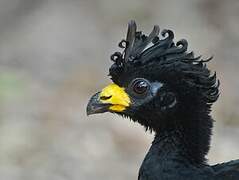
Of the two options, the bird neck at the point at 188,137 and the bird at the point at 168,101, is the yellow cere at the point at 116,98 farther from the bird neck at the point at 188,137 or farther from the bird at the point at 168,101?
the bird neck at the point at 188,137

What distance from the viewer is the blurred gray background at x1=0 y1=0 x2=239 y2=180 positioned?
13117 millimetres

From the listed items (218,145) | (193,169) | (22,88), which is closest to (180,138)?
(193,169)

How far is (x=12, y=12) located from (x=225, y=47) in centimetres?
324

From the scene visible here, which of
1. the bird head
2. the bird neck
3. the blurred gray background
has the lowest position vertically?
the bird neck

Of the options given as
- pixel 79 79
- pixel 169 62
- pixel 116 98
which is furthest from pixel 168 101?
pixel 79 79

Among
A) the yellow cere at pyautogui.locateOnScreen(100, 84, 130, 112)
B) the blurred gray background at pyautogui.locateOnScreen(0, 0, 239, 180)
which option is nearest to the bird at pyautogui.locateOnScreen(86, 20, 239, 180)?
the yellow cere at pyautogui.locateOnScreen(100, 84, 130, 112)

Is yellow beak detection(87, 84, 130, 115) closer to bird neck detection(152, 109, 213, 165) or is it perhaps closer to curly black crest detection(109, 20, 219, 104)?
curly black crest detection(109, 20, 219, 104)

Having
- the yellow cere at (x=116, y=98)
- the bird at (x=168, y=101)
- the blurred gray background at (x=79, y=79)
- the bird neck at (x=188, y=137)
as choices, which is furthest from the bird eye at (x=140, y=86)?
the blurred gray background at (x=79, y=79)

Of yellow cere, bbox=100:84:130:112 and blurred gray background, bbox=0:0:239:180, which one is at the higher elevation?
blurred gray background, bbox=0:0:239:180

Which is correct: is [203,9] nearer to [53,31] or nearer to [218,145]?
[53,31]

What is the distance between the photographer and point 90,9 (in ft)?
54.2

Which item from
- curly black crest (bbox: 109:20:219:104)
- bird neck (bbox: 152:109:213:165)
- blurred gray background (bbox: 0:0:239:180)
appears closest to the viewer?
curly black crest (bbox: 109:20:219:104)

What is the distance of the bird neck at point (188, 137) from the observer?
27.0 ft

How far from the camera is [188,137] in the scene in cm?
828
